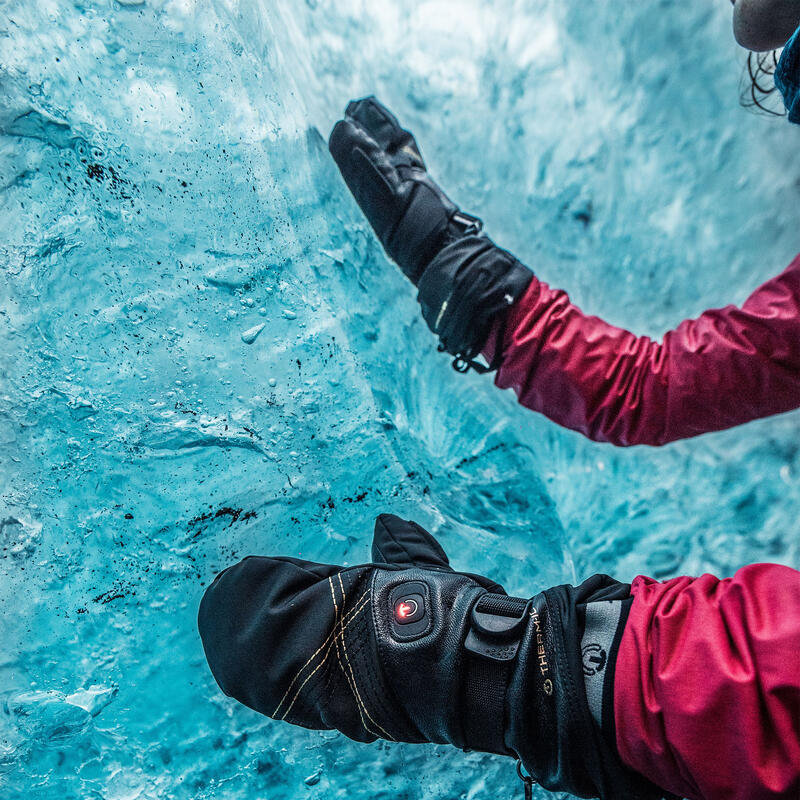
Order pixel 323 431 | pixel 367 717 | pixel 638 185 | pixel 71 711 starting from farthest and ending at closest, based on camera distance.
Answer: pixel 638 185 < pixel 323 431 < pixel 71 711 < pixel 367 717

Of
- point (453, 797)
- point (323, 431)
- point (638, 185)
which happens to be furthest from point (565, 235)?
point (453, 797)

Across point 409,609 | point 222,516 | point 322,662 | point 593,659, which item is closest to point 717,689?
point 593,659

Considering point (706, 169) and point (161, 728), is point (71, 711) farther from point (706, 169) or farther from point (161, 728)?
point (706, 169)

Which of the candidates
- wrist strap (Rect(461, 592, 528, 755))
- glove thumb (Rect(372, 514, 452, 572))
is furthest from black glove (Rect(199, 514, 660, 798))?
glove thumb (Rect(372, 514, 452, 572))

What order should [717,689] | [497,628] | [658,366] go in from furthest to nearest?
[658,366], [497,628], [717,689]

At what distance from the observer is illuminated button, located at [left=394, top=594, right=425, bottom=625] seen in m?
0.75

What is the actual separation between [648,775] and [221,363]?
87cm

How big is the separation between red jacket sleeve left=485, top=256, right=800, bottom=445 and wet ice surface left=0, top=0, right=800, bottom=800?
203 mm

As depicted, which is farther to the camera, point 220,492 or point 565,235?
point 565,235

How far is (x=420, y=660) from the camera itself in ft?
2.39

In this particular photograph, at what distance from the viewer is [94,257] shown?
96 cm

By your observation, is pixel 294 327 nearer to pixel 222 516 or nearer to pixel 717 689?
pixel 222 516

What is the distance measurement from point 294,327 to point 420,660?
625 mm

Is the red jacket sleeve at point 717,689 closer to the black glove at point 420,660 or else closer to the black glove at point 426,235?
the black glove at point 420,660
